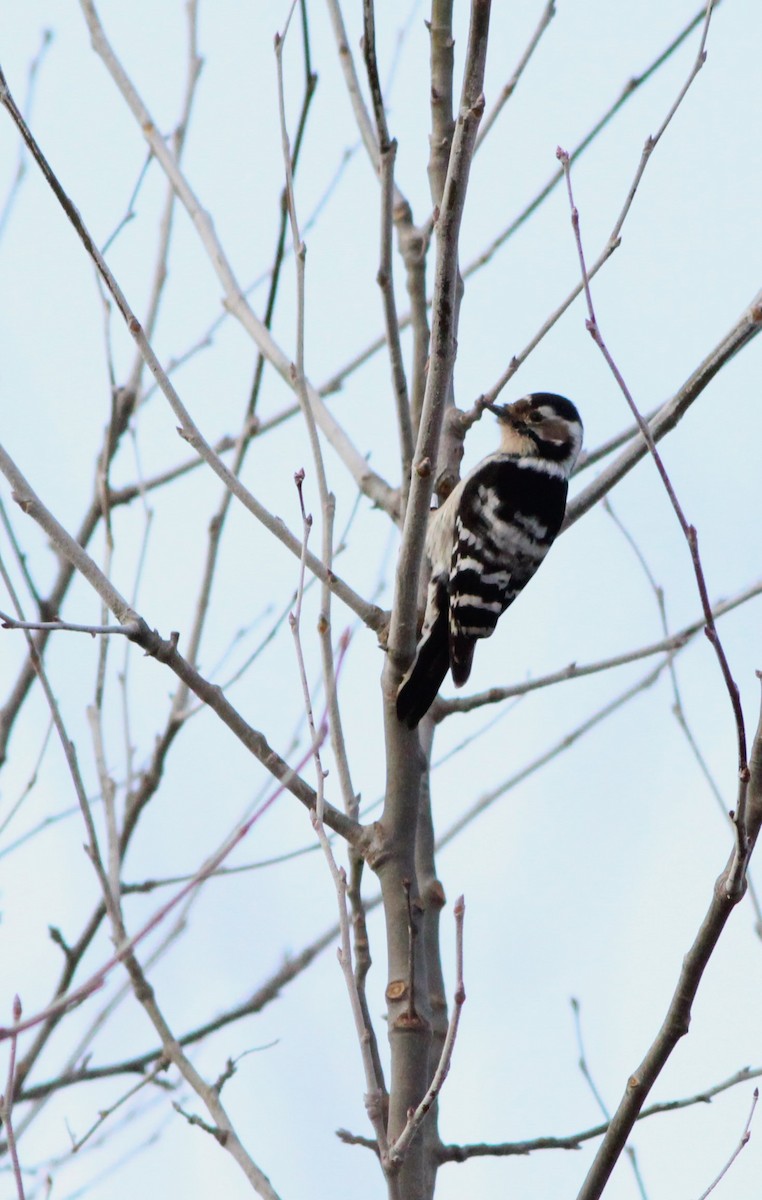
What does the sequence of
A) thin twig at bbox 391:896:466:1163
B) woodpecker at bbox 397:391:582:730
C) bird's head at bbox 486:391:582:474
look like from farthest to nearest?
bird's head at bbox 486:391:582:474 → woodpecker at bbox 397:391:582:730 → thin twig at bbox 391:896:466:1163

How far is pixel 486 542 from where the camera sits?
16.5 feet

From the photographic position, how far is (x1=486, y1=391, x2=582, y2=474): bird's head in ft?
19.0

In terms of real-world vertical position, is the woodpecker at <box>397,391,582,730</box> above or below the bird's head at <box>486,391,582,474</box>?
below

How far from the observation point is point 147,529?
4.20 m

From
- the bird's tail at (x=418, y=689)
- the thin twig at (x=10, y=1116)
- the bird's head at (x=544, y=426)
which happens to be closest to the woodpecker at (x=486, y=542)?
the bird's head at (x=544, y=426)

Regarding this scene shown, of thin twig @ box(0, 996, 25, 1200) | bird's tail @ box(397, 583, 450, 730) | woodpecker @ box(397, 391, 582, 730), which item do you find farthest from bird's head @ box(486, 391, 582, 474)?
thin twig @ box(0, 996, 25, 1200)

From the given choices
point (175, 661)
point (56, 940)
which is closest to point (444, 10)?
point (175, 661)

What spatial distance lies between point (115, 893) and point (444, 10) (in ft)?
8.33

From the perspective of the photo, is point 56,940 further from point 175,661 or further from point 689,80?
point 689,80

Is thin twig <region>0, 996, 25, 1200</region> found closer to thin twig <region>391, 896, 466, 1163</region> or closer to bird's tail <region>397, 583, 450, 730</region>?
thin twig <region>391, 896, 466, 1163</region>

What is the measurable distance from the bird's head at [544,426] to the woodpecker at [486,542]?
0.9 inches

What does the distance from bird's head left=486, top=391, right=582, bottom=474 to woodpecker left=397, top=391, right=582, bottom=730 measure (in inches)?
0.9

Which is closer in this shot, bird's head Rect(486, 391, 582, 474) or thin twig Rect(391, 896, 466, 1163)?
thin twig Rect(391, 896, 466, 1163)

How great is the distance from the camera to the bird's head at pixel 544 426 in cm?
580
